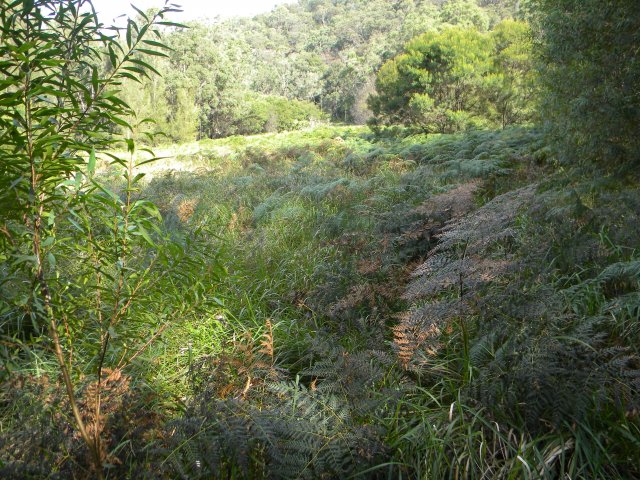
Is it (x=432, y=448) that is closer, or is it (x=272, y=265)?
(x=432, y=448)

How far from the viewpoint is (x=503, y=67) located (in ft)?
65.4

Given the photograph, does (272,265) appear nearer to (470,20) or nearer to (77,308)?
(77,308)

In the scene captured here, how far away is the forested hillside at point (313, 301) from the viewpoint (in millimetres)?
1484

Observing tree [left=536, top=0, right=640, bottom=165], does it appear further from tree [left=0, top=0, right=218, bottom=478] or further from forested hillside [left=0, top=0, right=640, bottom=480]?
tree [left=0, top=0, right=218, bottom=478]

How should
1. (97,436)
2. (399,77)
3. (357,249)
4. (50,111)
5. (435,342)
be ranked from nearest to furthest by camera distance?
(50,111) < (97,436) < (435,342) < (357,249) < (399,77)

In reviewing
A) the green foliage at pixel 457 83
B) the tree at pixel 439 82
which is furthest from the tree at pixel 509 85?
the tree at pixel 439 82

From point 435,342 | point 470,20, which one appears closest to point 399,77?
point 435,342

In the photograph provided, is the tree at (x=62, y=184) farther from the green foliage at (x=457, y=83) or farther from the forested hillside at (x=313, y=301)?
the green foliage at (x=457, y=83)

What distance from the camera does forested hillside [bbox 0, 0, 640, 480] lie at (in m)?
1.48

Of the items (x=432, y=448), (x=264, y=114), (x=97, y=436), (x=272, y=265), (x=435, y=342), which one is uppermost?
(x=97, y=436)

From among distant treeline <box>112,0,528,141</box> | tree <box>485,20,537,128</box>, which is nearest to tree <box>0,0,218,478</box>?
distant treeline <box>112,0,528,141</box>

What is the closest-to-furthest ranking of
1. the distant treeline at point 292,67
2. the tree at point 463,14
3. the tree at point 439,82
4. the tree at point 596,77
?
the tree at point 596,77, the tree at point 439,82, the distant treeline at point 292,67, the tree at point 463,14

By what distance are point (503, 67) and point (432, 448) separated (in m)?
21.0

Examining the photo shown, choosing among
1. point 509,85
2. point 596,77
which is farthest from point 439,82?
point 596,77
